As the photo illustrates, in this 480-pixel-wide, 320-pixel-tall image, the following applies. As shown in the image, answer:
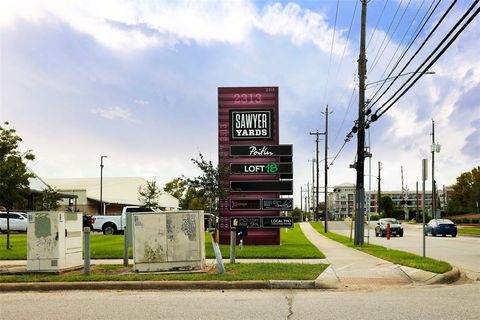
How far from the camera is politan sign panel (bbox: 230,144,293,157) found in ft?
79.4

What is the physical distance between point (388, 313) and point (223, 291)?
3559 millimetres

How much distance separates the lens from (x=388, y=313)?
27.0 feet

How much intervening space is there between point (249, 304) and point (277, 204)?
1505 centimetres

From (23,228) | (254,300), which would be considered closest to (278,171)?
(254,300)

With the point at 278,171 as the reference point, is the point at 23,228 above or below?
below

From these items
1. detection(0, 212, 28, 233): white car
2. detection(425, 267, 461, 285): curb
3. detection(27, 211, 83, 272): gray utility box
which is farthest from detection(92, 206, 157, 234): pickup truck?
detection(425, 267, 461, 285): curb

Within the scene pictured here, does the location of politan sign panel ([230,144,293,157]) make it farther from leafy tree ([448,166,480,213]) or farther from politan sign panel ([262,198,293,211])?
leafy tree ([448,166,480,213])

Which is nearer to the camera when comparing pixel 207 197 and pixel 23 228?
pixel 207 197

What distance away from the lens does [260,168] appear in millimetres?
24328

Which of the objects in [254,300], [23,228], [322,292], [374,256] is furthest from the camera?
[23,228]

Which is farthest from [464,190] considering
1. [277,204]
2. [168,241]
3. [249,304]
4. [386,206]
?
[249,304]

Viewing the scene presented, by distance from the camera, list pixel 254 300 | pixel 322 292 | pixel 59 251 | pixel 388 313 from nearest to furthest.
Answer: pixel 388 313 < pixel 254 300 < pixel 322 292 < pixel 59 251

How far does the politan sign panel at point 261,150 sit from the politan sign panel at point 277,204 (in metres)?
2.03

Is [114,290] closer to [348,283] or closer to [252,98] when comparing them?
[348,283]
